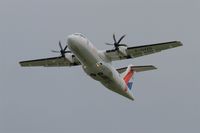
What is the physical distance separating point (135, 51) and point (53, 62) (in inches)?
356

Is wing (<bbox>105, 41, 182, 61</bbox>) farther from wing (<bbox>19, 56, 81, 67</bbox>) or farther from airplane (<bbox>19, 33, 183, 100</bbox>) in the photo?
wing (<bbox>19, 56, 81, 67</bbox>)

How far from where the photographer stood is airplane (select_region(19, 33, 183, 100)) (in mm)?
55125

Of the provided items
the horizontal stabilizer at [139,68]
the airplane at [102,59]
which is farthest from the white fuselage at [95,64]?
the horizontal stabilizer at [139,68]

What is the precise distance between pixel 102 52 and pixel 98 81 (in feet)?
8.94

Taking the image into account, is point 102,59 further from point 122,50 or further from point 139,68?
point 139,68

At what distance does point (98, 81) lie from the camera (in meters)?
59.0

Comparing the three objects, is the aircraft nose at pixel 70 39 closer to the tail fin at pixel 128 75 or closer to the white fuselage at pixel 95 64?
the white fuselage at pixel 95 64

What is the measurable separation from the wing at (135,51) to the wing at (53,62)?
13.2ft

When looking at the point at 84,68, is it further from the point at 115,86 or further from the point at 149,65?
the point at 149,65

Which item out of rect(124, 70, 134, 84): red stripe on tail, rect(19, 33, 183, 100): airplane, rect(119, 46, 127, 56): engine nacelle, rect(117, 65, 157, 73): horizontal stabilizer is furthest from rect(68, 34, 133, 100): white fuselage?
rect(124, 70, 134, 84): red stripe on tail

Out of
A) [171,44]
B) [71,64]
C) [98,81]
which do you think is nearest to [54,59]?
[71,64]

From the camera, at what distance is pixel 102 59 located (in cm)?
A: 5775

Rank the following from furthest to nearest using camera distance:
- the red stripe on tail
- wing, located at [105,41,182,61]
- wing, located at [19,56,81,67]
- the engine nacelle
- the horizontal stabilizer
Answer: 1. the red stripe on tail
2. the horizontal stabilizer
3. wing, located at [19,56,81,67]
4. the engine nacelle
5. wing, located at [105,41,182,61]

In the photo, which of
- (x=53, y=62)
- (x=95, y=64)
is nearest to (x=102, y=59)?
(x=95, y=64)
